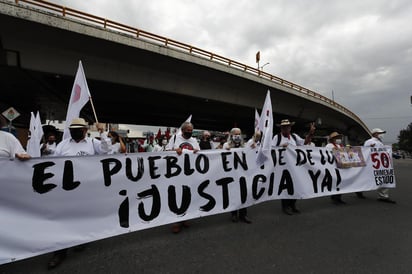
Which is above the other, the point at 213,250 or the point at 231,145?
the point at 231,145

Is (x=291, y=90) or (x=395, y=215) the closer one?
(x=395, y=215)

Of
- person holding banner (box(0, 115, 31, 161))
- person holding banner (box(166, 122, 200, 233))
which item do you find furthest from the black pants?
person holding banner (box(0, 115, 31, 161))

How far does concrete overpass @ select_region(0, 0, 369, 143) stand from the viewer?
7410 mm

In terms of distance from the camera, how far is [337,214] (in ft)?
11.7

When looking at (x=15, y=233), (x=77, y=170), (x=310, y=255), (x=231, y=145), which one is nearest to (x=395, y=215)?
(x=310, y=255)

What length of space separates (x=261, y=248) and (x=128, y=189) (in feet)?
6.06

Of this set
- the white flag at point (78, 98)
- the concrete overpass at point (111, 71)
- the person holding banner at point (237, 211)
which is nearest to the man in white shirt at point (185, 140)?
the person holding banner at point (237, 211)

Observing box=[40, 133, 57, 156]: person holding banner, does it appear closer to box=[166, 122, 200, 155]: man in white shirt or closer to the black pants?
box=[166, 122, 200, 155]: man in white shirt

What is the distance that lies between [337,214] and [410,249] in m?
1.21

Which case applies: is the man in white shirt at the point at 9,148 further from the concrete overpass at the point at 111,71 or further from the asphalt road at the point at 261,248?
the concrete overpass at the point at 111,71

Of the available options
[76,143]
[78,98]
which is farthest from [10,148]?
[78,98]

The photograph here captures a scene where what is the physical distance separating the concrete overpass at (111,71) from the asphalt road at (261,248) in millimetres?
8580

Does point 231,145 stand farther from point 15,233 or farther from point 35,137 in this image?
point 35,137

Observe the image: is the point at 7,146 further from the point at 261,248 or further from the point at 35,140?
the point at 35,140
